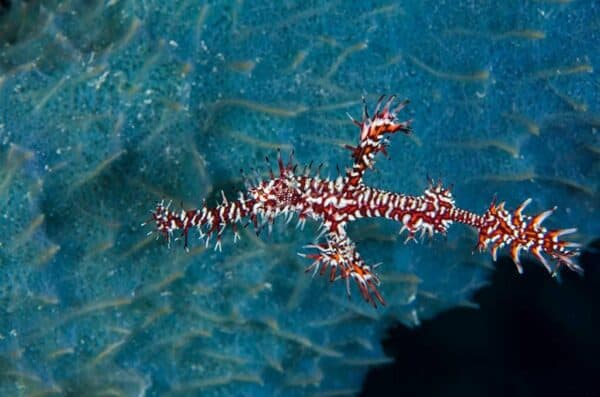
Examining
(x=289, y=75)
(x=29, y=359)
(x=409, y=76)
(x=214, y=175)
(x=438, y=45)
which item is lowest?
Result: (x=29, y=359)

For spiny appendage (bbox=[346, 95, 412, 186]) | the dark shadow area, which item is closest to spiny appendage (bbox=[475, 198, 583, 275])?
spiny appendage (bbox=[346, 95, 412, 186])

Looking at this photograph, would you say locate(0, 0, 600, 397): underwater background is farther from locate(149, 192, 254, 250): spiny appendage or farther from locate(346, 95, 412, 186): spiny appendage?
locate(346, 95, 412, 186): spiny appendage

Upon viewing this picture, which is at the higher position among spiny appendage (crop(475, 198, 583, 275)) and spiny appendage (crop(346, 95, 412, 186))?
spiny appendage (crop(346, 95, 412, 186))

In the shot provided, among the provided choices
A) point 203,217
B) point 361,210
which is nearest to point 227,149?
point 203,217

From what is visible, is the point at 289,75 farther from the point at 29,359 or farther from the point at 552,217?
the point at 552,217

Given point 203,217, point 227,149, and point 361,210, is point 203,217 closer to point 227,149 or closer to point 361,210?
point 227,149

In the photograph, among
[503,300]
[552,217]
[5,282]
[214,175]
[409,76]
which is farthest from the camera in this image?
[503,300]

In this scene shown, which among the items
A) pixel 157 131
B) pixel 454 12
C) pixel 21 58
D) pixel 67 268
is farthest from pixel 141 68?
pixel 454 12
